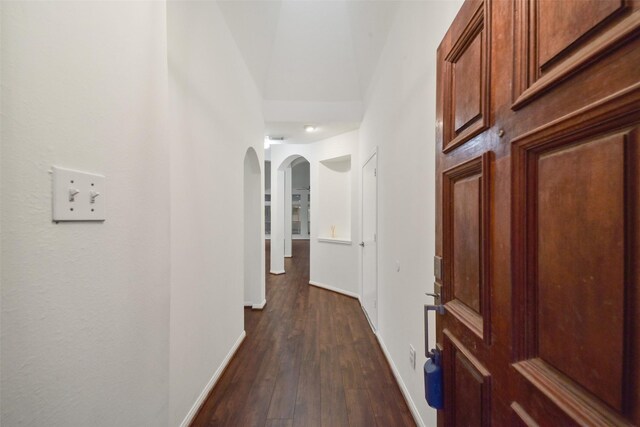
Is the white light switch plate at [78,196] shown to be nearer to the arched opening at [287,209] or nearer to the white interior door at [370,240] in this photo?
the white interior door at [370,240]

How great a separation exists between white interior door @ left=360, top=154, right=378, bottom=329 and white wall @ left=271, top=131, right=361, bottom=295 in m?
0.47

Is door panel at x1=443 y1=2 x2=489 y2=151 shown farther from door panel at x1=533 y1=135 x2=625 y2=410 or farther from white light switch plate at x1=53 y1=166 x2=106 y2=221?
white light switch plate at x1=53 y1=166 x2=106 y2=221

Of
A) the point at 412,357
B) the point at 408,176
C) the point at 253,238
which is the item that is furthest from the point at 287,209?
the point at 412,357

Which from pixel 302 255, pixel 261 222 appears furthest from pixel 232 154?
pixel 302 255

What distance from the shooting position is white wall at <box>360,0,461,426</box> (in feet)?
4.89

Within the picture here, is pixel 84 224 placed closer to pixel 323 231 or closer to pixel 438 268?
pixel 438 268

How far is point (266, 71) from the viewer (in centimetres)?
349

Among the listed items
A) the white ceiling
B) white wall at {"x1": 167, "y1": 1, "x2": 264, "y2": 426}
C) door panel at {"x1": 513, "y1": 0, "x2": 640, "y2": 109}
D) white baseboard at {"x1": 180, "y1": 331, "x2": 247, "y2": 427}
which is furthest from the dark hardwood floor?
the white ceiling

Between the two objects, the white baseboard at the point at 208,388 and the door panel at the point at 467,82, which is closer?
the door panel at the point at 467,82

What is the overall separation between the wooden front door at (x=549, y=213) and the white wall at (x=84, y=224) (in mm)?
1064

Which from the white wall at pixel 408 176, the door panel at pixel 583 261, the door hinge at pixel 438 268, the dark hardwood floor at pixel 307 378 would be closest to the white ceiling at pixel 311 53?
the white wall at pixel 408 176

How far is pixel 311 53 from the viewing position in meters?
3.42

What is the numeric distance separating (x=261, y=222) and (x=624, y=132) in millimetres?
3643

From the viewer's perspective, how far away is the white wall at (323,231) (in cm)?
430
